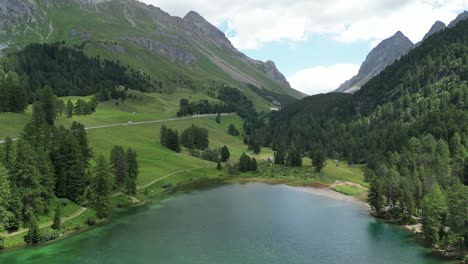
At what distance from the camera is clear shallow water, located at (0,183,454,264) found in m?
69.2

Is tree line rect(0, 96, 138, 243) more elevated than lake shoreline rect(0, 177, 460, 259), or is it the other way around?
tree line rect(0, 96, 138, 243)

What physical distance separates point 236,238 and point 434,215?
3824 centimetres

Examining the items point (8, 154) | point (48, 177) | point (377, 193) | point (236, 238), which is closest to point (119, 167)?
point (48, 177)

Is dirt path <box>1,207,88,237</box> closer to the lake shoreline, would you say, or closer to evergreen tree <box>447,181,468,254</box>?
the lake shoreline

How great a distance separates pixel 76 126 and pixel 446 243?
128 meters

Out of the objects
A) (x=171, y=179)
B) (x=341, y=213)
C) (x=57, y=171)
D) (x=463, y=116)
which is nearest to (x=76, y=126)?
(x=171, y=179)

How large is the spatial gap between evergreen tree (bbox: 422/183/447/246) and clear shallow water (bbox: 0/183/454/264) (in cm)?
343

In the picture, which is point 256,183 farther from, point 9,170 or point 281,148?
point 9,170

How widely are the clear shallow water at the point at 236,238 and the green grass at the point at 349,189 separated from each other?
17110 millimetres

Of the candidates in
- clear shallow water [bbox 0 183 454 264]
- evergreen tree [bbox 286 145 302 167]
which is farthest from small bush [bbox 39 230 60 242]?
evergreen tree [bbox 286 145 302 167]

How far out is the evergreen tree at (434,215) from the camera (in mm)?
72750

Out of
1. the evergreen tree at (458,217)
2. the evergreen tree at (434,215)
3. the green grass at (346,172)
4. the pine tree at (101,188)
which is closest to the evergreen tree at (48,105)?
the pine tree at (101,188)

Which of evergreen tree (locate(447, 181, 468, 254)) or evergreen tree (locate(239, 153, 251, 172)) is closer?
evergreen tree (locate(447, 181, 468, 254))

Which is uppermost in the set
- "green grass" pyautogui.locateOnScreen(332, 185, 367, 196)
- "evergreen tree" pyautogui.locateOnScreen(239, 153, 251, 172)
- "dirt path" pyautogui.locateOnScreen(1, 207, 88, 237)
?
"evergreen tree" pyautogui.locateOnScreen(239, 153, 251, 172)
